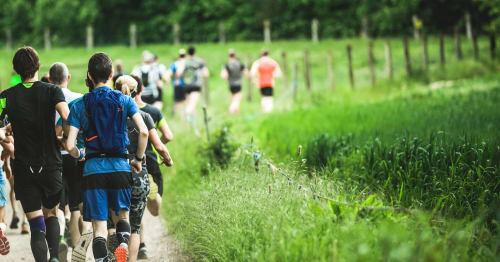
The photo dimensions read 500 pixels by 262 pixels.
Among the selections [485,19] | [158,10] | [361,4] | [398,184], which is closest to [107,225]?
[398,184]

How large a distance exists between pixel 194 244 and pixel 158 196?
0.68 metres

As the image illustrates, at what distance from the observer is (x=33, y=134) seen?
19.9 ft

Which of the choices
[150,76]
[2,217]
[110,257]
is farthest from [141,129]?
[150,76]

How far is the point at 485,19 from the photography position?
49.0 meters

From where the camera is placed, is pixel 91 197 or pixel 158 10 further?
pixel 158 10

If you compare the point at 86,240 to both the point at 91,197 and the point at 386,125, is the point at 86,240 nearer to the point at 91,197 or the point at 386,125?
the point at 91,197

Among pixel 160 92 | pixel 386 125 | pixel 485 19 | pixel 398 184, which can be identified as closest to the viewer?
pixel 398 184

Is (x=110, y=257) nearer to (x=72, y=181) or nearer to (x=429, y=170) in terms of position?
(x=72, y=181)

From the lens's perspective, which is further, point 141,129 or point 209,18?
point 209,18

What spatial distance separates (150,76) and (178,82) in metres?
3.18

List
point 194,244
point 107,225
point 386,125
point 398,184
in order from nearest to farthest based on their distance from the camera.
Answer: point 107,225
point 194,244
point 398,184
point 386,125

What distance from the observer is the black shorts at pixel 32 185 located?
237 inches

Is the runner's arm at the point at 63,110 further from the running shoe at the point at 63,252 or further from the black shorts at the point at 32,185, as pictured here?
the running shoe at the point at 63,252

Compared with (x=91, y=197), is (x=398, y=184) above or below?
below
